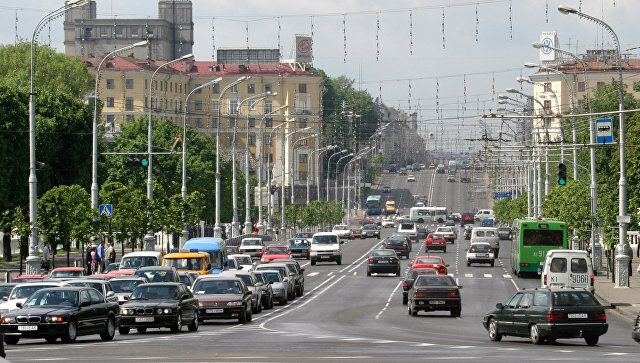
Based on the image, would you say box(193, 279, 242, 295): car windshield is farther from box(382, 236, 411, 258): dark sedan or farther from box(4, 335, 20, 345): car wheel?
box(382, 236, 411, 258): dark sedan

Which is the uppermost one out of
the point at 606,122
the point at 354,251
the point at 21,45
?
the point at 21,45

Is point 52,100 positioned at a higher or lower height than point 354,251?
higher

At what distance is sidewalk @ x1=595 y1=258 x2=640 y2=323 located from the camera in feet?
166

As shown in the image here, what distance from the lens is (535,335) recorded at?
35.0 metres

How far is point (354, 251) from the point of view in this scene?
383 feet

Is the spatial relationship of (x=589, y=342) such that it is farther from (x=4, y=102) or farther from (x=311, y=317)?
(x=4, y=102)

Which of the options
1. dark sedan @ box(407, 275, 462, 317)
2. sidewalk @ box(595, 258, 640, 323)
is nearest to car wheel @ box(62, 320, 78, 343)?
dark sedan @ box(407, 275, 462, 317)

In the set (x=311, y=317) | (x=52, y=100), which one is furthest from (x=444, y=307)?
(x=52, y=100)

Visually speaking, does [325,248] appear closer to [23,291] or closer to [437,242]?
[437,242]

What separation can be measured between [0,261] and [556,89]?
118 m

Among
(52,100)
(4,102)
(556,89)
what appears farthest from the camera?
(556,89)

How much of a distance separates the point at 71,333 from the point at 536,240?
44412 millimetres

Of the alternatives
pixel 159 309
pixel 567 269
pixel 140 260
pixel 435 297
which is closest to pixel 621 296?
pixel 567 269

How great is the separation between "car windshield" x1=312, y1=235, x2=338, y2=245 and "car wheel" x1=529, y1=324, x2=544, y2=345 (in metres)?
59.9
